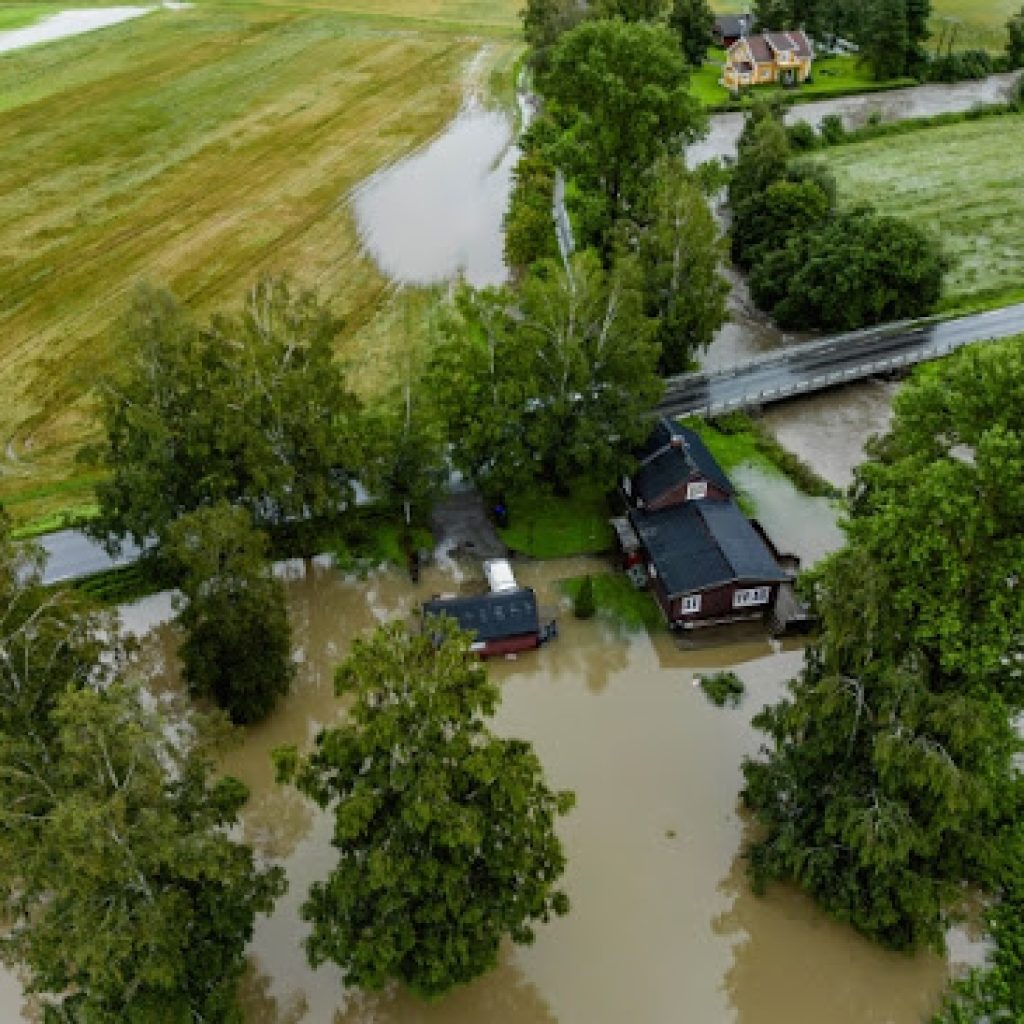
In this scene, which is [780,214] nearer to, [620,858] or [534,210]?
[534,210]

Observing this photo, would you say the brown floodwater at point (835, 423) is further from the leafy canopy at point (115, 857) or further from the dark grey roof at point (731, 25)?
the dark grey roof at point (731, 25)

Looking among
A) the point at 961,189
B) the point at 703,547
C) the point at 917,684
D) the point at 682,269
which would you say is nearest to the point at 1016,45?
the point at 961,189

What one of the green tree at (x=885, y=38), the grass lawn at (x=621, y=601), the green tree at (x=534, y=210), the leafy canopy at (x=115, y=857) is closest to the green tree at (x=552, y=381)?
the grass lawn at (x=621, y=601)

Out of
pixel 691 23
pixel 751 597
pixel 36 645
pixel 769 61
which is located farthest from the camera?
pixel 691 23

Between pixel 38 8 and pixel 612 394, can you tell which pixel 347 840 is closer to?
pixel 612 394

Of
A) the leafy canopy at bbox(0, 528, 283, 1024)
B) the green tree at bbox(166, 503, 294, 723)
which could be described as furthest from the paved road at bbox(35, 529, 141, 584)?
the leafy canopy at bbox(0, 528, 283, 1024)

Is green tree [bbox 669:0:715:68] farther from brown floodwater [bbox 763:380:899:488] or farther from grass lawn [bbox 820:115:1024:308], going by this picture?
brown floodwater [bbox 763:380:899:488]
